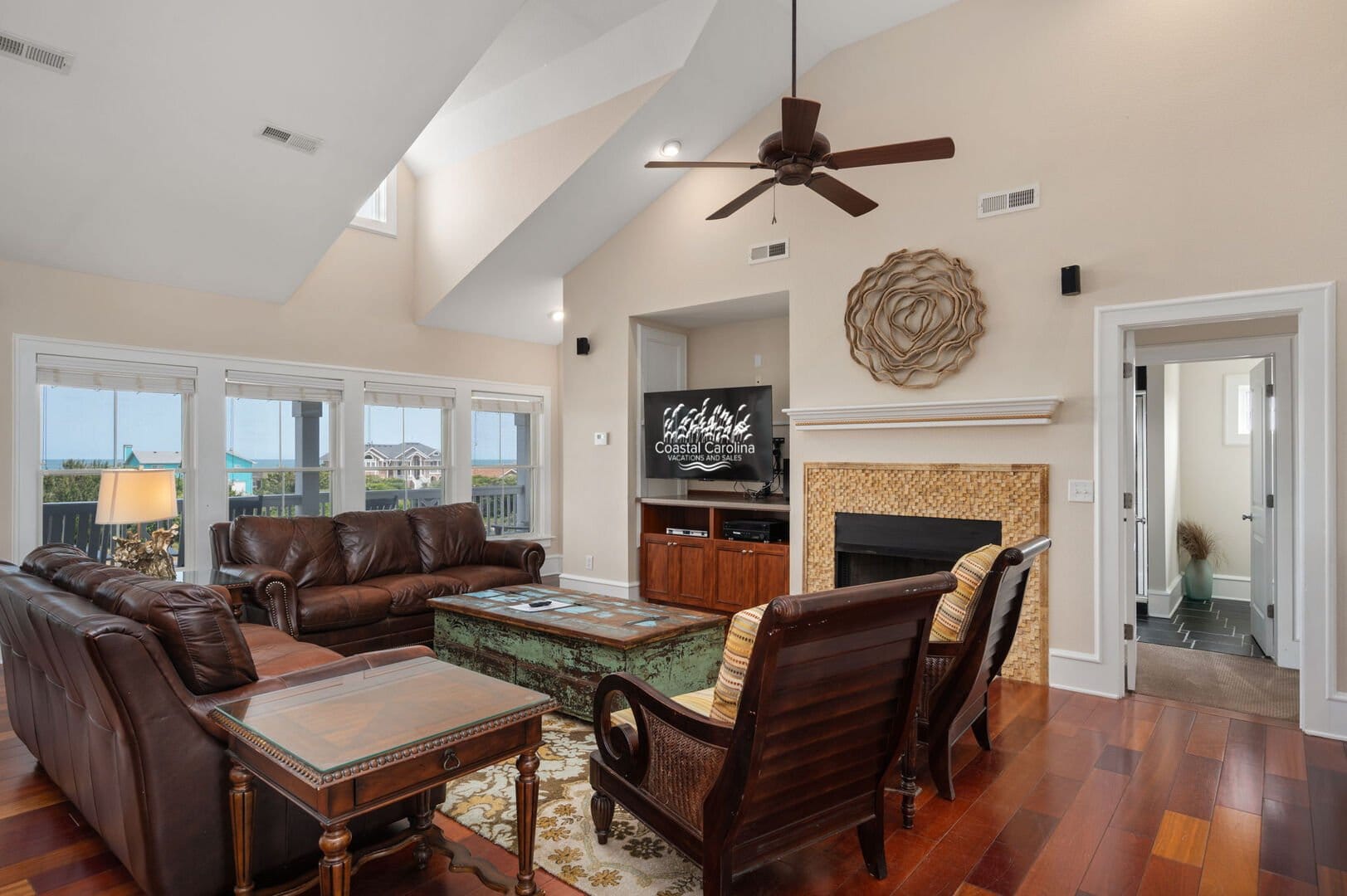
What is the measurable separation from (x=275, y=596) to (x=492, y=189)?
357 centimetres

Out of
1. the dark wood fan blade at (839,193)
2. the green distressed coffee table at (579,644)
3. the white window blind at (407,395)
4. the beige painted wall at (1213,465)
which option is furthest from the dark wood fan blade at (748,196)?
the beige painted wall at (1213,465)

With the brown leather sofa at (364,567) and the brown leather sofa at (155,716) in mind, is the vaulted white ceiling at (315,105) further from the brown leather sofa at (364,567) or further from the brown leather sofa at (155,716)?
the brown leather sofa at (155,716)

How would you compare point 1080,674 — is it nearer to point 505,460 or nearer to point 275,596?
point 275,596

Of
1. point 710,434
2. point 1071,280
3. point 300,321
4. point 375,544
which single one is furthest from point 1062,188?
point 300,321

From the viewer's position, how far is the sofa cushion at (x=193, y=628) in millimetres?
2094

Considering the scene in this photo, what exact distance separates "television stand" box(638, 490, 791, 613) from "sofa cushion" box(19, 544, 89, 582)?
12.9 feet

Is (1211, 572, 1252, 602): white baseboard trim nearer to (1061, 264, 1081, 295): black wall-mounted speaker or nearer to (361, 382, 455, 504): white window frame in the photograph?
(1061, 264, 1081, 295): black wall-mounted speaker

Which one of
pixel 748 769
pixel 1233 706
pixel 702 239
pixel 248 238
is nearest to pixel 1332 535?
pixel 1233 706

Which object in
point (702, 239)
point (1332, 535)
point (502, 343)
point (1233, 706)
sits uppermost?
point (702, 239)

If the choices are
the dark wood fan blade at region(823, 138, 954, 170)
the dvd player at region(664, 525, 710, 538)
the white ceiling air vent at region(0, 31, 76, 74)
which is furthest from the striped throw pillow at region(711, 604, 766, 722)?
the white ceiling air vent at region(0, 31, 76, 74)

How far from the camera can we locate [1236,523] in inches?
254

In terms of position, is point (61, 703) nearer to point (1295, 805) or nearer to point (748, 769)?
point (748, 769)

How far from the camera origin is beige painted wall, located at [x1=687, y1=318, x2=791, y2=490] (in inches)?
250

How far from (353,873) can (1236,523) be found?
7.32 m
